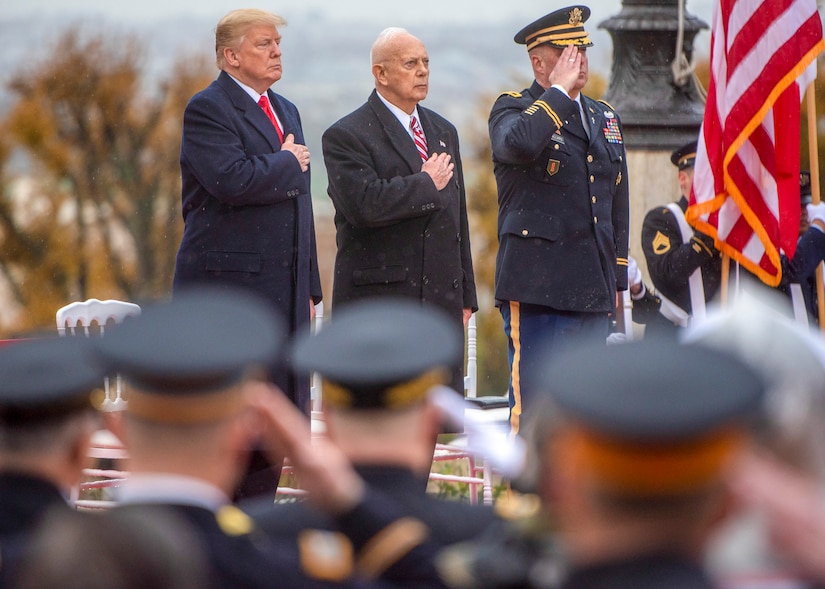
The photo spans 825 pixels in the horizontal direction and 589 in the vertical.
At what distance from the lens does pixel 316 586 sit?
165 centimetres

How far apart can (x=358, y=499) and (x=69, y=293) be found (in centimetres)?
811

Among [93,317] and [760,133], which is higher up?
[760,133]

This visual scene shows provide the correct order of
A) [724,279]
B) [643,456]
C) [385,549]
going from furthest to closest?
1. [724,279]
2. [385,549]
3. [643,456]

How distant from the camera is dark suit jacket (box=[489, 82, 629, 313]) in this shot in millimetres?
4953

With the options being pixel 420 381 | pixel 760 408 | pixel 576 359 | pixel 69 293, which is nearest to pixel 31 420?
pixel 420 381

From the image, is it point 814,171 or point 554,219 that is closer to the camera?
point 554,219

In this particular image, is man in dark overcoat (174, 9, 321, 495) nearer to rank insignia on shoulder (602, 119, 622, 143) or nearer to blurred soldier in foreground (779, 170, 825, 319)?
rank insignia on shoulder (602, 119, 622, 143)

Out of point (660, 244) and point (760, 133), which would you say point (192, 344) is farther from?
point (660, 244)

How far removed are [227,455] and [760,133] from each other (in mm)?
4334

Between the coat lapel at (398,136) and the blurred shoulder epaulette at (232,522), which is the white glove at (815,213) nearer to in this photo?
the coat lapel at (398,136)

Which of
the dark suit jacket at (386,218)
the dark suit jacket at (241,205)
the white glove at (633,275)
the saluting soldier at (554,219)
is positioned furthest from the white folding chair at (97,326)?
the white glove at (633,275)

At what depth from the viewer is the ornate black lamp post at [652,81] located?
6852 mm

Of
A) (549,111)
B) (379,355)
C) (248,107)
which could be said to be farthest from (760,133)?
(379,355)

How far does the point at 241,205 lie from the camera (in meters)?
4.43
